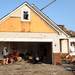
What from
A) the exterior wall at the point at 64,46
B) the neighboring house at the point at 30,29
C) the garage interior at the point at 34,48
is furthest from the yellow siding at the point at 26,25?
the exterior wall at the point at 64,46

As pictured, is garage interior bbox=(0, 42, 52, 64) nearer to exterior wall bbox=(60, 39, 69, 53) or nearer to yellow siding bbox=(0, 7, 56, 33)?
yellow siding bbox=(0, 7, 56, 33)

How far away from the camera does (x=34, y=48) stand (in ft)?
140

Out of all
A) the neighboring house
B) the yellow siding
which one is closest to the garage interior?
the neighboring house

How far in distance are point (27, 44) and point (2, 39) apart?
479 cm

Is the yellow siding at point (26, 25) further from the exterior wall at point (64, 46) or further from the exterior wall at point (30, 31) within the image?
the exterior wall at point (64, 46)

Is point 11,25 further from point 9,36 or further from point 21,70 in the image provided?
point 21,70

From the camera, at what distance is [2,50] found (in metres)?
40.4

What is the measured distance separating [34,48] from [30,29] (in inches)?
175

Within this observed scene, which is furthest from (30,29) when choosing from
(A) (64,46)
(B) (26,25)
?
(A) (64,46)

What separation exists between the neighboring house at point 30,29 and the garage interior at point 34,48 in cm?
173

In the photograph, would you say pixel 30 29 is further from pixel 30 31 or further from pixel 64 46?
pixel 64 46

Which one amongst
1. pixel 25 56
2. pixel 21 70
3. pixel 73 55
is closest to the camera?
pixel 21 70

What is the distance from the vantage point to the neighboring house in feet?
125

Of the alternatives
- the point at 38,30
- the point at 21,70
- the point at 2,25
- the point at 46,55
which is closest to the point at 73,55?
the point at 46,55
